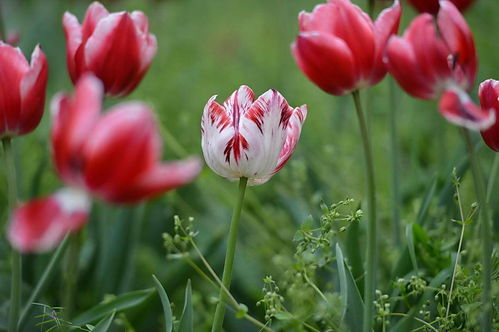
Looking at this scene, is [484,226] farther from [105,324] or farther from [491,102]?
[105,324]

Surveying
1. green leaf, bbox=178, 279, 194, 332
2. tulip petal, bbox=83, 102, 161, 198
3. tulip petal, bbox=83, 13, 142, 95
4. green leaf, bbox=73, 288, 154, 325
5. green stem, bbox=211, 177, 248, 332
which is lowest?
green leaf, bbox=73, 288, 154, 325

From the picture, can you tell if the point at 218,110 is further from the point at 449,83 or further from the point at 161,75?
the point at 161,75

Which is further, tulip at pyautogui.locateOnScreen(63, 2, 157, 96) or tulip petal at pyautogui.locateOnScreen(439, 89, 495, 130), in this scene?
tulip at pyautogui.locateOnScreen(63, 2, 157, 96)

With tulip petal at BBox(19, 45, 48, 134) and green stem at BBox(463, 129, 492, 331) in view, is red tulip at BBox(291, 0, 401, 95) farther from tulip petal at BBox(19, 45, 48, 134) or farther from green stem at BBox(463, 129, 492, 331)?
tulip petal at BBox(19, 45, 48, 134)

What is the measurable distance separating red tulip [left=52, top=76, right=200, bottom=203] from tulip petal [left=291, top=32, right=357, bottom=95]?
0.22 m

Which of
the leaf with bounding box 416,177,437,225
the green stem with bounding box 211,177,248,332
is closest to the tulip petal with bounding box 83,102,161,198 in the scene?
the green stem with bounding box 211,177,248,332

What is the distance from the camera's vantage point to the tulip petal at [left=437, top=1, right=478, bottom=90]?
1.88 ft

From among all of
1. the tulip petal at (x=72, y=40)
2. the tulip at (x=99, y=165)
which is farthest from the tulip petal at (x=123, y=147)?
the tulip petal at (x=72, y=40)

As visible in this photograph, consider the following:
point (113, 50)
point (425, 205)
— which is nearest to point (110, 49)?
point (113, 50)

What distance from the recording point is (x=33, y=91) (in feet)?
2.17

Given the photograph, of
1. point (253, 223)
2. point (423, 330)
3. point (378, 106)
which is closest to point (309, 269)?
point (423, 330)

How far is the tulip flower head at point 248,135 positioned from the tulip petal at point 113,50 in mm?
118

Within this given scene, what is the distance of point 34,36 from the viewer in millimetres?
1947

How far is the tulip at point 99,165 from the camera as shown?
1.39 ft
